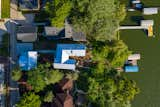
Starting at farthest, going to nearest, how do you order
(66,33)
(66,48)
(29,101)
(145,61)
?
(145,61) < (66,33) < (66,48) < (29,101)

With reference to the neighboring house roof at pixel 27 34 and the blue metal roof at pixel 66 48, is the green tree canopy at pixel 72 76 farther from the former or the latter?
the neighboring house roof at pixel 27 34

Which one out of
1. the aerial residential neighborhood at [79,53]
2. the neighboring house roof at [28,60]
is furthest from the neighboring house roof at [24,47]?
the neighboring house roof at [28,60]

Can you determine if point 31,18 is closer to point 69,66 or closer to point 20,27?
point 20,27

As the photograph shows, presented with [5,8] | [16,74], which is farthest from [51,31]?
[16,74]

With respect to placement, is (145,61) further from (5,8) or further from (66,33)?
(5,8)

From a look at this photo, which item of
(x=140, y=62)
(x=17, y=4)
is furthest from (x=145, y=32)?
(x=17, y=4)

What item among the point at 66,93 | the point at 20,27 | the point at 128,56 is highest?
the point at 20,27
